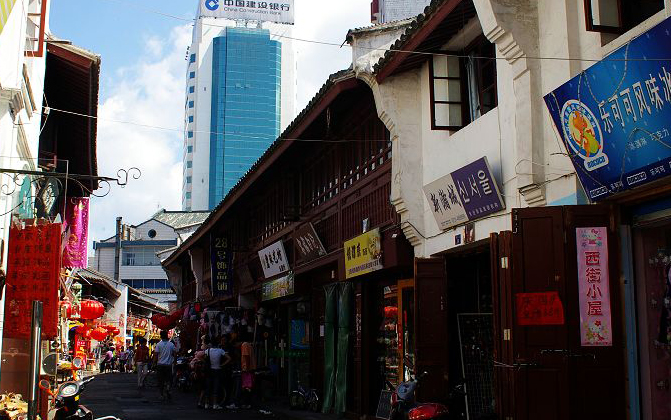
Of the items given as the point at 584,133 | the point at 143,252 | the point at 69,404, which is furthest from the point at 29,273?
Answer: the point at 143,252

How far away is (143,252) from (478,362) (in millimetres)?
75584

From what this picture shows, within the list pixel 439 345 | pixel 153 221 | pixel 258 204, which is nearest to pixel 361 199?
pixel 439 345

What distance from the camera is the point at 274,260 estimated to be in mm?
23672

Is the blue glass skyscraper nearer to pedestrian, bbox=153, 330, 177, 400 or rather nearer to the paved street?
the paved street

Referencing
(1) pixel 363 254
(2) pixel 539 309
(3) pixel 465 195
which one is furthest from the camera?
(1) pixel 363 254

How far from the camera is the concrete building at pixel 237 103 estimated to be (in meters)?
97.5

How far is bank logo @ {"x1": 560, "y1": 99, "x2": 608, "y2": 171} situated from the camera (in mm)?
8617

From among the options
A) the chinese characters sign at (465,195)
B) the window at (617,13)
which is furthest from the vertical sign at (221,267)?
the window at (617,13)

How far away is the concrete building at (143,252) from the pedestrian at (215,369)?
6462 centimetres

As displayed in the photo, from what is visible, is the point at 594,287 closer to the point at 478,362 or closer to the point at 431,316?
the point at 431,316

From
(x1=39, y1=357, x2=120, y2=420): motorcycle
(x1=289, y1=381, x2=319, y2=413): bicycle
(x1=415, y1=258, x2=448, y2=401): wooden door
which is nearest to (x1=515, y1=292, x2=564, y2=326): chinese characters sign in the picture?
(x1=415, y1=258, x2=448, y2=401): wooden door

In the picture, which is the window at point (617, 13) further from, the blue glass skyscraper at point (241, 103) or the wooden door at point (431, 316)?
the blue glass skyscraper at point (241, 103)

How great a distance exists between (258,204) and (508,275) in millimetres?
18648

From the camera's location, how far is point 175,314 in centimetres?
4112
